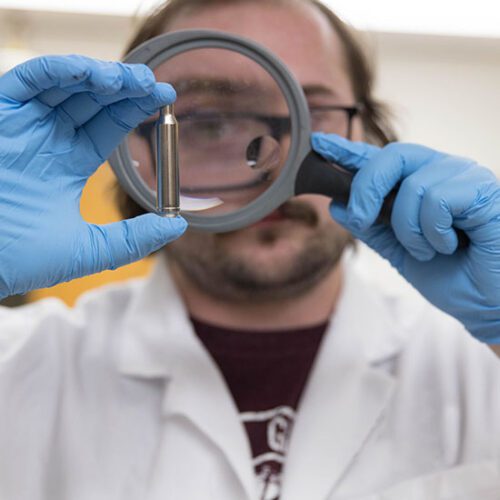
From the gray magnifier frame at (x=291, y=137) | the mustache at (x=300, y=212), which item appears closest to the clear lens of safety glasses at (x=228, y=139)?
the gray magnifier frame at (x=291, y=137)

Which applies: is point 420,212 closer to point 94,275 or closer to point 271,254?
point 271,254

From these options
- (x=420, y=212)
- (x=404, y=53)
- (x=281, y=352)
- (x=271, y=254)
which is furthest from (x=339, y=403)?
(x=404, y=53)

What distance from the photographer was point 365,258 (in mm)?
3217

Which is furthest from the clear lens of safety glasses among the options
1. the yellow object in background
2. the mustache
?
the yellow object in background

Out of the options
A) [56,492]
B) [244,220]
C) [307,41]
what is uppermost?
[307,41]

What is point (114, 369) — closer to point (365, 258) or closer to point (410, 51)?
point (365, 258)

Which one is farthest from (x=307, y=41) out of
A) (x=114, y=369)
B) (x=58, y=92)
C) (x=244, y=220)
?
(x=114, y=369)

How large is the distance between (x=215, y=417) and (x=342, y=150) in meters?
0.56

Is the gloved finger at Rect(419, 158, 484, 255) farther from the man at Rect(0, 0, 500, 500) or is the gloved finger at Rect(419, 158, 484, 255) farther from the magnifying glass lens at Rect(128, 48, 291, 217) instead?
the magnifying glass lens at Rect(128, 48, 291, 217)

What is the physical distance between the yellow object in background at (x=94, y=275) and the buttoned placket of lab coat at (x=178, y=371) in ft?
2.99

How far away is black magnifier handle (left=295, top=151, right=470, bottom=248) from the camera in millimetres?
948

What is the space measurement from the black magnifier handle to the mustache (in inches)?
10.0

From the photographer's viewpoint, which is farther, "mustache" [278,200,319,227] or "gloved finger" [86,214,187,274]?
"mustache" [278,200,319,227]

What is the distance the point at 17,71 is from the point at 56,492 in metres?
0.79
